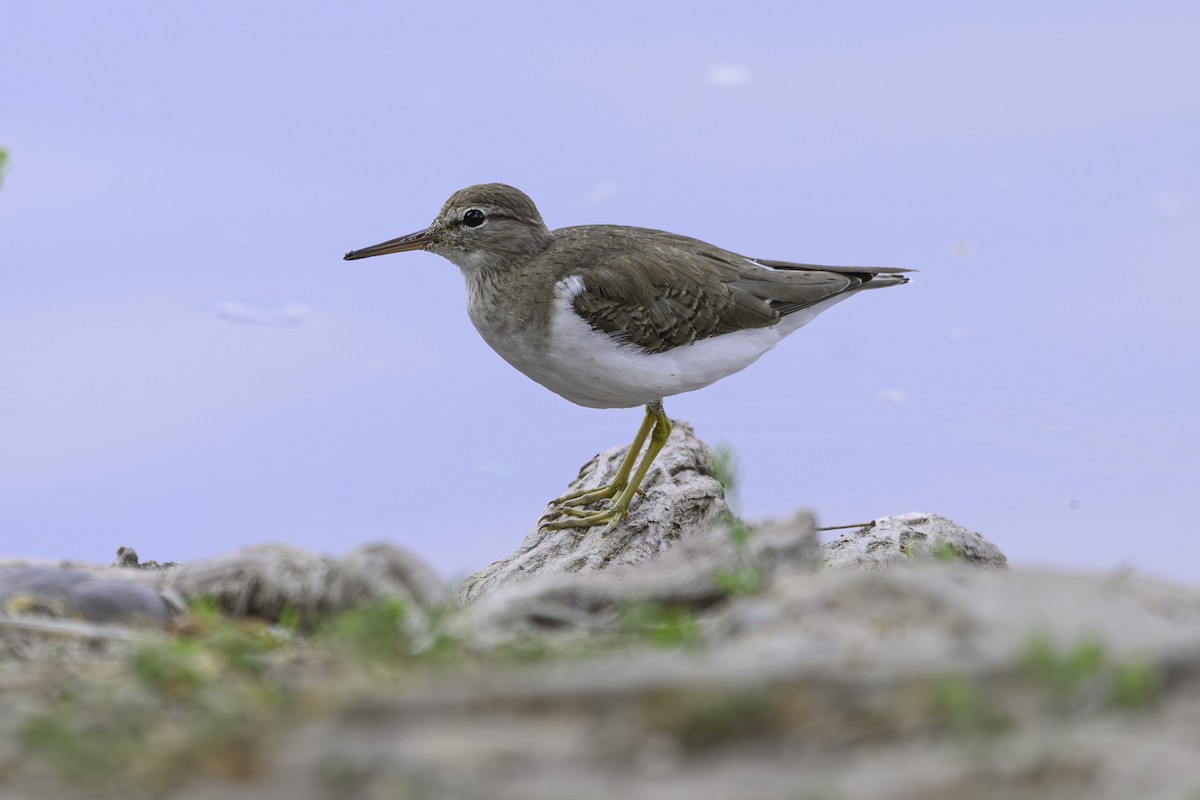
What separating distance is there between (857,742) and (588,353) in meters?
5.63

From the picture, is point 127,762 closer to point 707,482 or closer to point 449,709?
point 449,709

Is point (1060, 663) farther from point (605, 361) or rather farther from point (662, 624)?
point (605, 361)

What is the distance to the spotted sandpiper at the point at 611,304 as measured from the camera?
9641mm

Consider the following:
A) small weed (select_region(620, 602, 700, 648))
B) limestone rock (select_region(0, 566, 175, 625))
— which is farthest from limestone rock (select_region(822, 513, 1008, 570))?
limestone rock (select_region(0, 566, 175, 625))

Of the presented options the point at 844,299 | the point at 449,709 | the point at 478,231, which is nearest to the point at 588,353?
the point at 478,231

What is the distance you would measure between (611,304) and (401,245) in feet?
6.13

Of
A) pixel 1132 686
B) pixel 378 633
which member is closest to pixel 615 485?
pixel 378 633

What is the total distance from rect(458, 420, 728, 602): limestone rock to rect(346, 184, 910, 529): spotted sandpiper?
5.8 inches

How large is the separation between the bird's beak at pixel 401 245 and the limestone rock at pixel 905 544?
12.5 ft

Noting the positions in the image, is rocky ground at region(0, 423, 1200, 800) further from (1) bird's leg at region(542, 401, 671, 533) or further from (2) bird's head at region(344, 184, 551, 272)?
(2) bird's head at region(344, 184, 551, 272)

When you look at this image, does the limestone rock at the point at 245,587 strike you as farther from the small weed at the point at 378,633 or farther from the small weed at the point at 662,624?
the small weed at the point at 662,624

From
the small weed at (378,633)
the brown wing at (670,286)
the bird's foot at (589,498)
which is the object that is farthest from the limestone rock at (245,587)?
the bird's foot at (589,498)

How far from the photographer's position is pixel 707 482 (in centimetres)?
1035

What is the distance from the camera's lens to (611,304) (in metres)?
9.66
